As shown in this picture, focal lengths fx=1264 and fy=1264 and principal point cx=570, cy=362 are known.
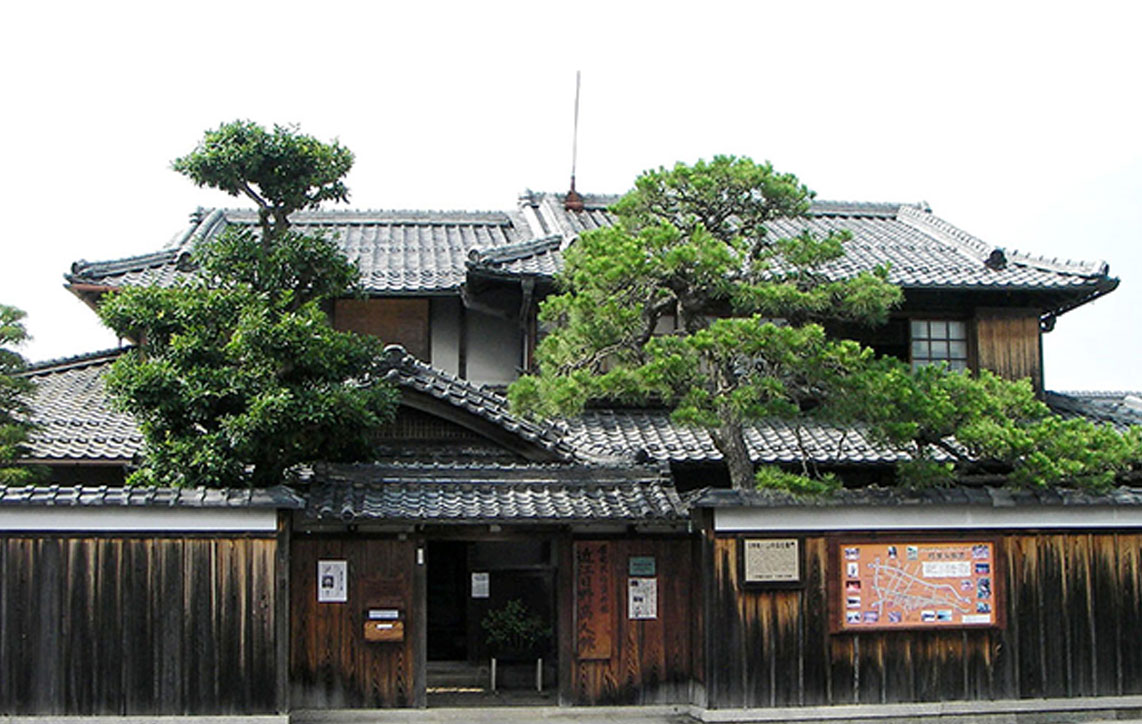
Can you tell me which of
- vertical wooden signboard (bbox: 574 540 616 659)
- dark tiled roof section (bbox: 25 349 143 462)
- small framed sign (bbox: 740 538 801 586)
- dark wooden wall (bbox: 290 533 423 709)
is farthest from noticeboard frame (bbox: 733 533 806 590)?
dark tiled roof section (bbox: 25 349 143 462)

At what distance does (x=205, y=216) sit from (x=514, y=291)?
10.5 m

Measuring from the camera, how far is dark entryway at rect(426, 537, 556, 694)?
21.3 meters

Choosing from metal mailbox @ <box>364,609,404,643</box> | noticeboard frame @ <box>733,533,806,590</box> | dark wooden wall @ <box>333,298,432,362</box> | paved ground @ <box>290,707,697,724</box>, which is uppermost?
dark wooden wall @ <box>333,298,432,362</box>

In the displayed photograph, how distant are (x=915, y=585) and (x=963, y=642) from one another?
105cm

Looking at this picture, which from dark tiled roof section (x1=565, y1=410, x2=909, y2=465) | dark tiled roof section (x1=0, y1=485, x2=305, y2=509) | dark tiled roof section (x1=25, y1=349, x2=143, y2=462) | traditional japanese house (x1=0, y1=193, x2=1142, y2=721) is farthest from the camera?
dark tiled roof section (x1=565, y1=410, x2=909, y2=465)

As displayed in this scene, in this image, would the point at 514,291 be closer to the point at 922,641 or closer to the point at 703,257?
the point at 703,257

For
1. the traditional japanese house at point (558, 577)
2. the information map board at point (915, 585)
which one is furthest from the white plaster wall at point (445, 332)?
the information map board at point (915, 585)

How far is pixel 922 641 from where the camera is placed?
17.5 metres

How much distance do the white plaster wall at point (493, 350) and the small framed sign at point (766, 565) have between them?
8214mm

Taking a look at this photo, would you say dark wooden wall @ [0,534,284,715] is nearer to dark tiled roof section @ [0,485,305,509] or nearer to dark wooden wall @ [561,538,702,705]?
dark tiled roof section @ [0,485,305,509]

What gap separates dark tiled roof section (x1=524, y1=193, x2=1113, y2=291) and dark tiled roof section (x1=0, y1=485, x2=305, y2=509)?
9.43 meters

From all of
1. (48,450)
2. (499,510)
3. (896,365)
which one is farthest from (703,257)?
(48,450)

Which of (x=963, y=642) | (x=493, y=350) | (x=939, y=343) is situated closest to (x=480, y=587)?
(x=493, y=350)

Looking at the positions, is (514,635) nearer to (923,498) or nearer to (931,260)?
(923,498)
